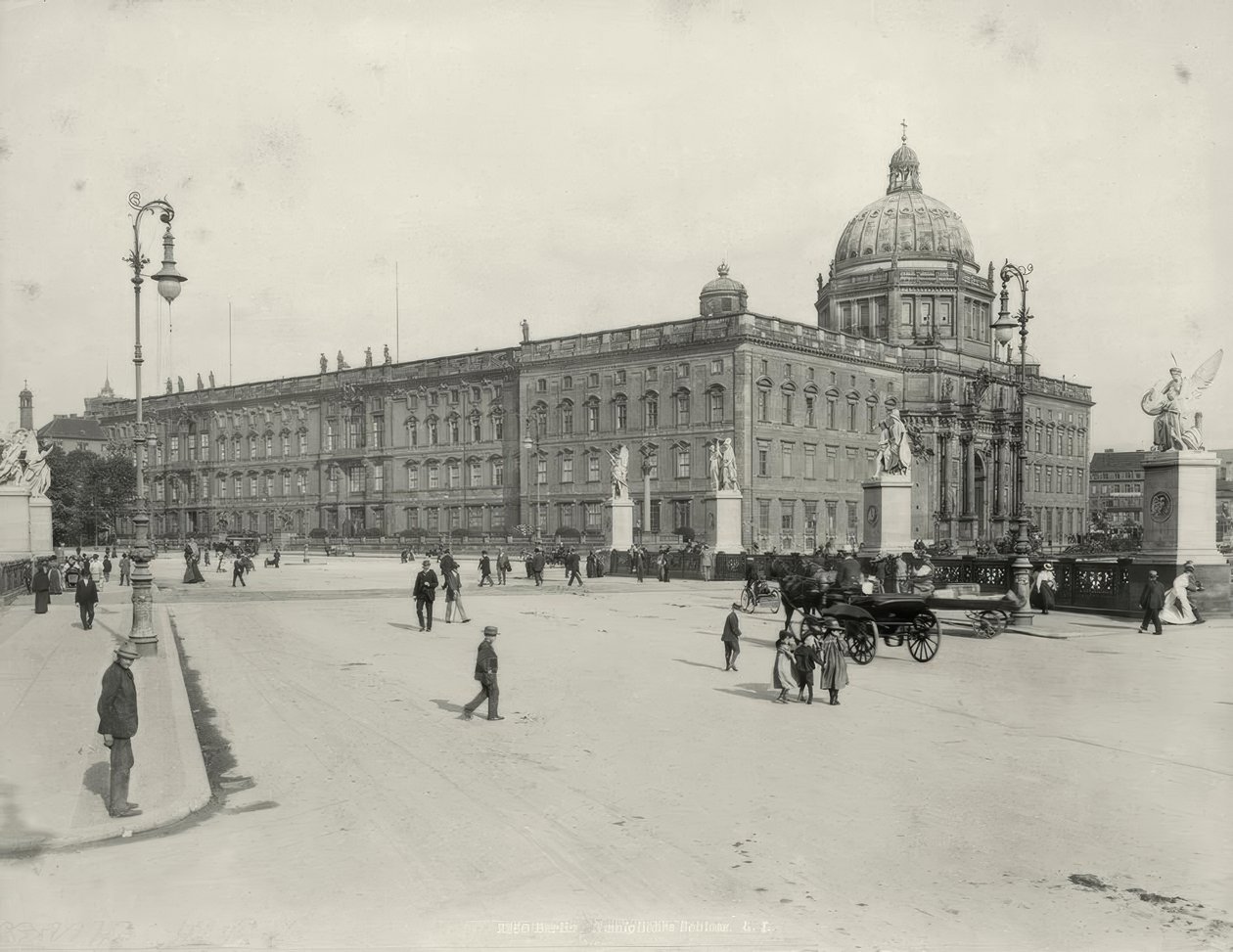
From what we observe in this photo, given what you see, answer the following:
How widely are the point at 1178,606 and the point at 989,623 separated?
5417 millimetres

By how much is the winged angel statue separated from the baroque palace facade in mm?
33451

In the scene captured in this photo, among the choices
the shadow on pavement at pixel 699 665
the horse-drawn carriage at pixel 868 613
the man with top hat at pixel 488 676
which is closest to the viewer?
the man with top hat at pixel 488 676

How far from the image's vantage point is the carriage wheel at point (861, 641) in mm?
16875

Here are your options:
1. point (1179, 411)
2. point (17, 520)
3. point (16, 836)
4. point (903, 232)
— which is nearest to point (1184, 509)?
point (1179, 411)

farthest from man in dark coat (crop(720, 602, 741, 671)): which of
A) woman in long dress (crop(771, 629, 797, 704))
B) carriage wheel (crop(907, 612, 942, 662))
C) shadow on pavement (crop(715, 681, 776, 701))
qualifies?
carriage wheel (crop(907, 612, 942, 662))

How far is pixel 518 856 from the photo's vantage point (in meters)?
7.39

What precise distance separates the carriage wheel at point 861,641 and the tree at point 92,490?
7823 cm

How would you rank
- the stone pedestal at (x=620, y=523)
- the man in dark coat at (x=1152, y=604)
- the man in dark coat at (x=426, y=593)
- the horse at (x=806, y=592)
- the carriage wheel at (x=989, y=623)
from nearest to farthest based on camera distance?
the horse at (x=806, y=592)
the carriage wheel at (x=989, y=623)
the man in dark coat at (x=1152, y=604)
the man in dark coat at (x=426, y=593)
the stone pedestal at (x=620, y=523)

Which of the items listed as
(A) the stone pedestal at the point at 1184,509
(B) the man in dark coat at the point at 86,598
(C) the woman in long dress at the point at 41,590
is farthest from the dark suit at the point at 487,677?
(A) the stone pedestal at the point at 1184,509

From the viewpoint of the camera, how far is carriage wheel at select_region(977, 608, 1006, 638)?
2009 cm

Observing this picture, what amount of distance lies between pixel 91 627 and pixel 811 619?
16.1 metres

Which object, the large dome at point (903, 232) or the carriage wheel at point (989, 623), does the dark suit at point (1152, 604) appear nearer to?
the carriage wheel at point (989, 623)

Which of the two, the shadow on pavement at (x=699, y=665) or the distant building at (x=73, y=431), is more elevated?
the distant building at (x=73, y=431)

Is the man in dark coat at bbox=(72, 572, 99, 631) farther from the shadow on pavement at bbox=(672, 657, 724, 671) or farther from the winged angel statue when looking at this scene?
the winged angel statue
